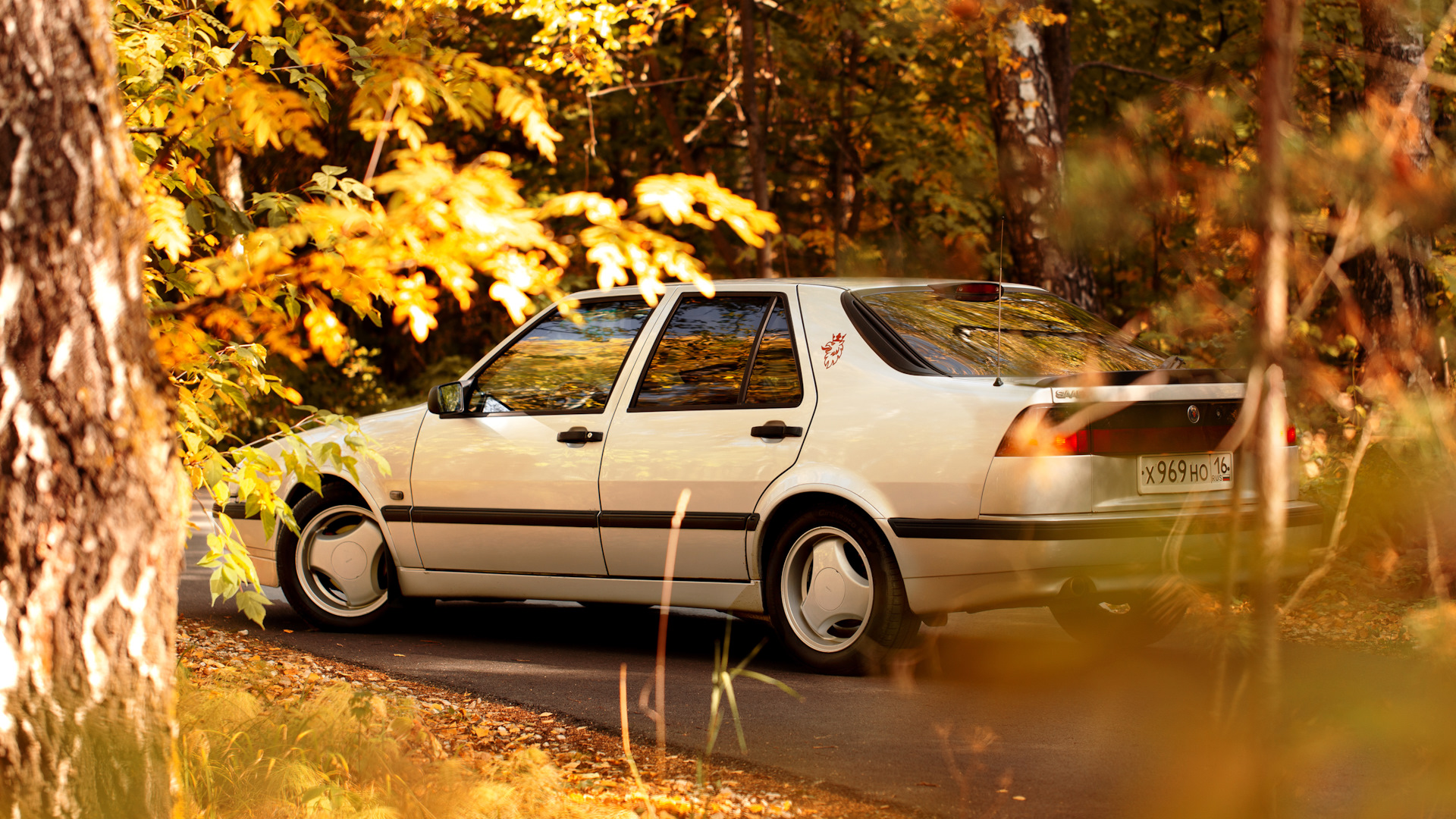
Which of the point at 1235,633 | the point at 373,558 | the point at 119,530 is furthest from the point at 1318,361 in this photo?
the point at 373,558

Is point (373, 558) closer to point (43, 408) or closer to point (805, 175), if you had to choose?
point (43, 408)

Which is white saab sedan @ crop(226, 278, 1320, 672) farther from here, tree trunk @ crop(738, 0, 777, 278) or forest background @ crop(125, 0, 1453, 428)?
tree trunk @ crop(738, 0, 777, 278)

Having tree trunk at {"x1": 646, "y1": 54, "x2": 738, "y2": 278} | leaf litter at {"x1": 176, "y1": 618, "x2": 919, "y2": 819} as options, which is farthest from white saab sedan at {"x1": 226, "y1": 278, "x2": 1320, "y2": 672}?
tree trunk at {"x1": 646, "y1": 54, "x2": 738, "y2": 278}

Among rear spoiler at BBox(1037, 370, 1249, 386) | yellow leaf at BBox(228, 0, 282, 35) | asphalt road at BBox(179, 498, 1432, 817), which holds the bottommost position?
asphalt road at BBox(179, 498, 1432, 817)

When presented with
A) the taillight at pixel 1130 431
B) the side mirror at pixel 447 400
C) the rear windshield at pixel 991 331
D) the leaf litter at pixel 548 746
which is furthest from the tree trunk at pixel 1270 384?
the side mirror at pixel 447 400

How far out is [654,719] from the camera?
5082 millimetres

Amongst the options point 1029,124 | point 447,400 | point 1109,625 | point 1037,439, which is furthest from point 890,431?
point 1029,124

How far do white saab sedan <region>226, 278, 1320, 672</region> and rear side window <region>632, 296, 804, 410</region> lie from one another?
0.04ft

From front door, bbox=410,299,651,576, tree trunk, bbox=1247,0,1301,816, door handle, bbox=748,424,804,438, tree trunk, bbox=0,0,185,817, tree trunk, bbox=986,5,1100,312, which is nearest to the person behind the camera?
tree trunk, bbox=1247,0,1301,816

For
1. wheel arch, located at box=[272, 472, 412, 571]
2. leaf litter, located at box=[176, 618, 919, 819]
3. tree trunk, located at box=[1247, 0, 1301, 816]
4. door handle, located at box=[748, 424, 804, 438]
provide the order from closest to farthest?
tree trunk, located at box=[1247, 0, 1301, 816], leaf litter, located at box=[176, 618, 919, 819], door handle, located at box=[748, 424, 804, 438], wheel arch, located at box=[272, 472, 412, 571]

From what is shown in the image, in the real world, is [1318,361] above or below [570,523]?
above

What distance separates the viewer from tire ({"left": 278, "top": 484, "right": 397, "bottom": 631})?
711cm

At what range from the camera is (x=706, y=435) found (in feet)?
19.8

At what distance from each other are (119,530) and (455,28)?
369cm
